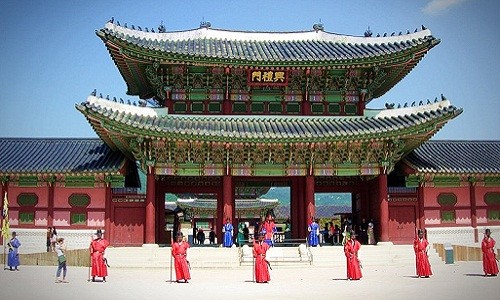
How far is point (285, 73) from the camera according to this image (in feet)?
96.9

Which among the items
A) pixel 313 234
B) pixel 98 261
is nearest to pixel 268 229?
pixel 313 234

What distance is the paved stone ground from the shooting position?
15.2 metres

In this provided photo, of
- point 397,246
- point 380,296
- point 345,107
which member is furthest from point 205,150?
point 380,296

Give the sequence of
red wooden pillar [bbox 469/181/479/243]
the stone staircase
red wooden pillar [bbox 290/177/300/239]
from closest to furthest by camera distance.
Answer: the stone staircase
red wooden pillar [bbox 469/181/479/243]
red wooden pillar [bbox 290/177/300/239]

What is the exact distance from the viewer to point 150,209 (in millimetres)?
27172

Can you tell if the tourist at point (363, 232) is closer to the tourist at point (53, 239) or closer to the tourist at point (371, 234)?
the tourist at point (371, 234)

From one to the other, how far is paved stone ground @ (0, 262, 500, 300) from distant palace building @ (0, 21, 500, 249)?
19.2 ft

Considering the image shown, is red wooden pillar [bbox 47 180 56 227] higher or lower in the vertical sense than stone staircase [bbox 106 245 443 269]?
higher

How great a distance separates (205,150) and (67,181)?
7213 mm

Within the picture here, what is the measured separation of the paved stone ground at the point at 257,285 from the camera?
15.2 meters

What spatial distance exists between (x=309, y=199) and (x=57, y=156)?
43.5 ft

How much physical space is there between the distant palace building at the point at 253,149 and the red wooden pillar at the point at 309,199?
0.06 m

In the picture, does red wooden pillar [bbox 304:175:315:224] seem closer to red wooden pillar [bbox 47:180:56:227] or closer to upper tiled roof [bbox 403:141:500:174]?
upper tiled roof [bbox 403:141:500:174]

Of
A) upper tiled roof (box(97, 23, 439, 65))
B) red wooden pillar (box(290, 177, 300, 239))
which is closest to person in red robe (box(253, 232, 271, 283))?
red wooden pillar (box(290, 177, 300, 239))
